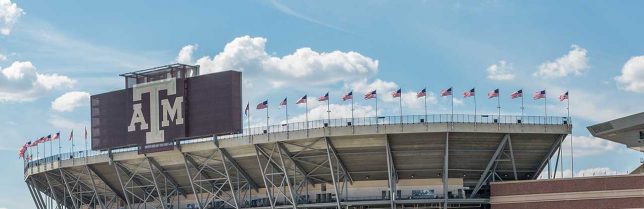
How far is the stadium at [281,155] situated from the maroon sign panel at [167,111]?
0.12 metres

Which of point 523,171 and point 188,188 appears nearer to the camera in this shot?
point 523,171

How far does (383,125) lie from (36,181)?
62450 millimetres

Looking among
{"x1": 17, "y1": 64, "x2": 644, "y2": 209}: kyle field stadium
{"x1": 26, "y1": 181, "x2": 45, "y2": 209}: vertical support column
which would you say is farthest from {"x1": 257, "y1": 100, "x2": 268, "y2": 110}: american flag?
{"x1": 26, "y1": 181, "x2": 45, "y2": 209}: vertical support column

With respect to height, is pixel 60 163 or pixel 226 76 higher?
pixel 226 76

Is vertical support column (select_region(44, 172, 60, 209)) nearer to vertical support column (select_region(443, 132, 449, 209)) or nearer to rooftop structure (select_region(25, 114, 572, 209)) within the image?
rooftop structure (select_region(25, 114, 572, 209))

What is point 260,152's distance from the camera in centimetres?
11681

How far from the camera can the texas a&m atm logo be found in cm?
12250

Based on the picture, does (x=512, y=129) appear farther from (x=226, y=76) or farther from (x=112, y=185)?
(x=112, y=185)

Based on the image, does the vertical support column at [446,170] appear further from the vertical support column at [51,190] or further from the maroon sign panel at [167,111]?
the vertical support column at [51,190]

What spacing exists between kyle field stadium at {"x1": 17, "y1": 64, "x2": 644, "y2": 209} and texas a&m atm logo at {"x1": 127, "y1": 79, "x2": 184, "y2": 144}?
0.13 m

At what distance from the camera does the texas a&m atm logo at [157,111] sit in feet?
402

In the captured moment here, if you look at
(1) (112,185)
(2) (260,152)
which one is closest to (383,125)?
(2) (260,152)

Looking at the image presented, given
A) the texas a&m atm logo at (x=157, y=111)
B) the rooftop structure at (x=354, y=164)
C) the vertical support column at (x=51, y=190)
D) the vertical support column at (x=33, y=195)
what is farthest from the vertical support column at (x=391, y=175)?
the vertical support column at (x=33, y=195)

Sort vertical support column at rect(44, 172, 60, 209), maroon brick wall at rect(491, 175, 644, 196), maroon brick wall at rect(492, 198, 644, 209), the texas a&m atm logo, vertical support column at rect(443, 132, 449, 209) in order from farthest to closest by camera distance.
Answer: vertical support column at rect(44, 172, 60, 209)
the texas a&m atm logo
vertical support column at rect(443, 132, 449, 209)
maroon brick wall at rect(491, 175, 644, 196)
maroon brick wall at rect(492, 198, 644, 209)
